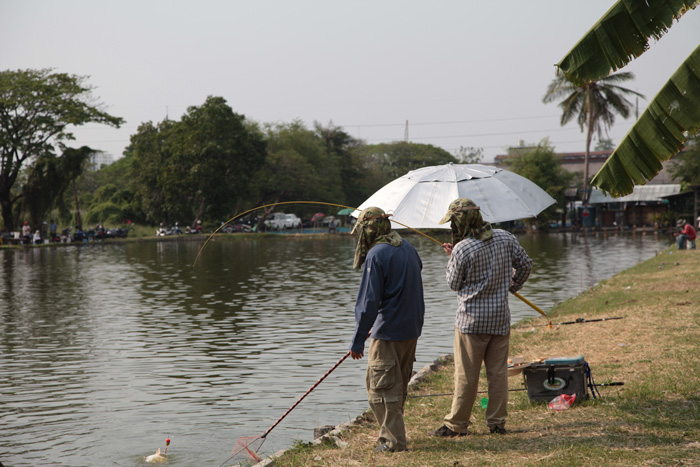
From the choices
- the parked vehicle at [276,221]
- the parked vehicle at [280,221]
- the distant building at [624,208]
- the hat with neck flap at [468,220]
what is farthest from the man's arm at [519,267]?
the parked vehicle at [276,221]

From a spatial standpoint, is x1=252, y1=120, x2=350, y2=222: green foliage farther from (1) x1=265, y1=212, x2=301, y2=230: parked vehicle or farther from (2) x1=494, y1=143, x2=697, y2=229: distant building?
(2) x1=494, y1=143, x2=697, y2=229: distant building

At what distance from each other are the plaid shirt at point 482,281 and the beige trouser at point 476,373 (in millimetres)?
98

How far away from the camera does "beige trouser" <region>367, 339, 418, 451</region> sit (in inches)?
209

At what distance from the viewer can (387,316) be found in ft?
17.5

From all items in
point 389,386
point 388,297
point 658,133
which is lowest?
point 389,386

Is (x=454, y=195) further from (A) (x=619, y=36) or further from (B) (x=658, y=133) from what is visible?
(A) (x=619, y=36)

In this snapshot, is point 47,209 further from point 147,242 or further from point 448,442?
point 448,442

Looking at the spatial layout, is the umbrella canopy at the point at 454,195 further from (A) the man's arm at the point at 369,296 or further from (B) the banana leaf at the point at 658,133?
(A) the man's arm at the point at 369,296

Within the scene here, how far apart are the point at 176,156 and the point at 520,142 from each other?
61883mm

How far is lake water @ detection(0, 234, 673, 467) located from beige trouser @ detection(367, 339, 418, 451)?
1185mm

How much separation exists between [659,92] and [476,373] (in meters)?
3.29

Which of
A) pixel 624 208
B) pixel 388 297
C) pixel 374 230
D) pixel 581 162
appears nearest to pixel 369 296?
pixel 388 297

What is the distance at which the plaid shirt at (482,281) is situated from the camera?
5.47m

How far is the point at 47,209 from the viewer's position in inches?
2117
